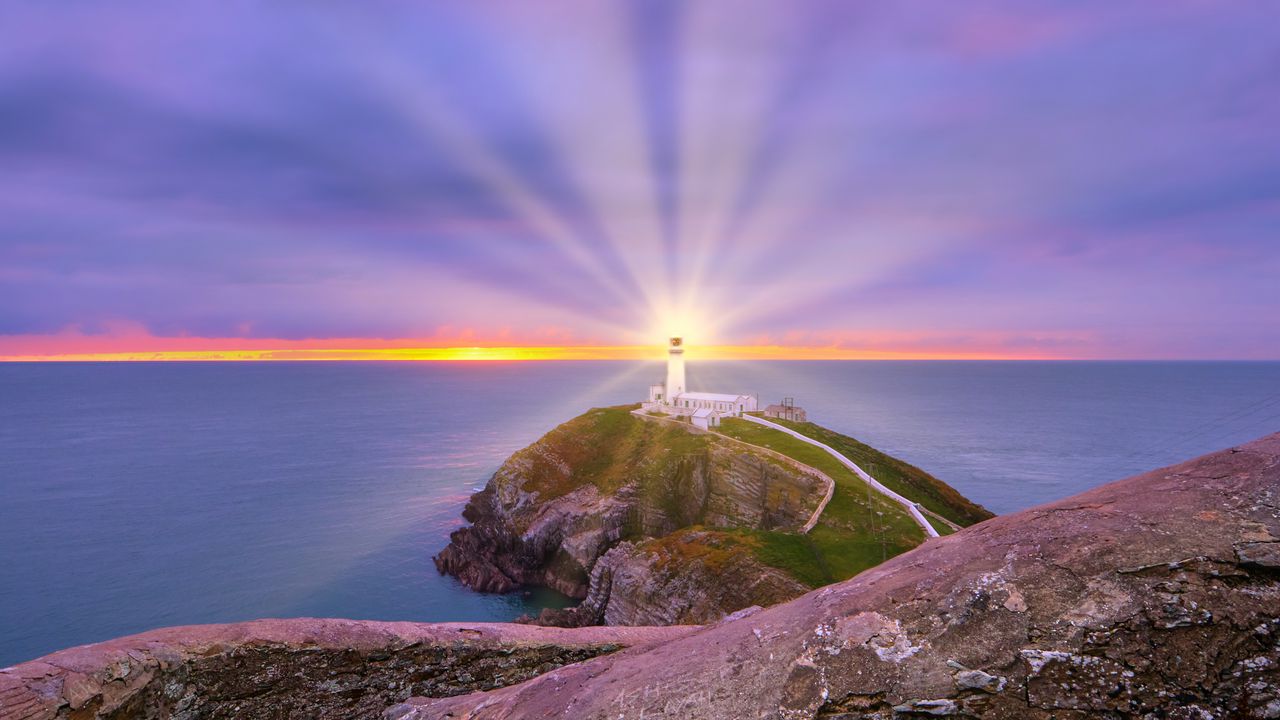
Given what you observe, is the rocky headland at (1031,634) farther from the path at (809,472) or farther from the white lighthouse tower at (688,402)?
the white lighthouse tower at (688,402)

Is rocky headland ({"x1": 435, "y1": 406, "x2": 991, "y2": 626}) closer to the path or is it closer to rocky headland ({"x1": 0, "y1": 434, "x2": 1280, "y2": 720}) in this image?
the path

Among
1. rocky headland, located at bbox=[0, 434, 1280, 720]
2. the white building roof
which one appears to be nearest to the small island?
the white building roof

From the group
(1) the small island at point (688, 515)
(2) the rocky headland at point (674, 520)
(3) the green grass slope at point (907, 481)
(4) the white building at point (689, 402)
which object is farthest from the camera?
(4) the white building at point (689, 402)

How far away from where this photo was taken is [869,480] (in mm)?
44625

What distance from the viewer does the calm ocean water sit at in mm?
46125

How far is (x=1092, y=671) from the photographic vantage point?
404 centimetres

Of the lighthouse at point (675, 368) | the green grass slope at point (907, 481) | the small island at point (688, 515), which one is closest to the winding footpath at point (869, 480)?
the small island at point (688, 515)

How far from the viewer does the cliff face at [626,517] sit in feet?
121

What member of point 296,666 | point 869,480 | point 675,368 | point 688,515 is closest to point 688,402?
point 675,368

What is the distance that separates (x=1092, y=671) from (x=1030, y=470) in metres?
100

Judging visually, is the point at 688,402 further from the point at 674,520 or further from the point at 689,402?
the point at 674,520

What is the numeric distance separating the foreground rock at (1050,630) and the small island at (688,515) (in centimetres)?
2881

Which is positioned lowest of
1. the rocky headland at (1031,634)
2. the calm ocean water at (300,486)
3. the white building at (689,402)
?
the calm ocean water at (300,486)

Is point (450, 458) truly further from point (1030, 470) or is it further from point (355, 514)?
point (1030, 470)
